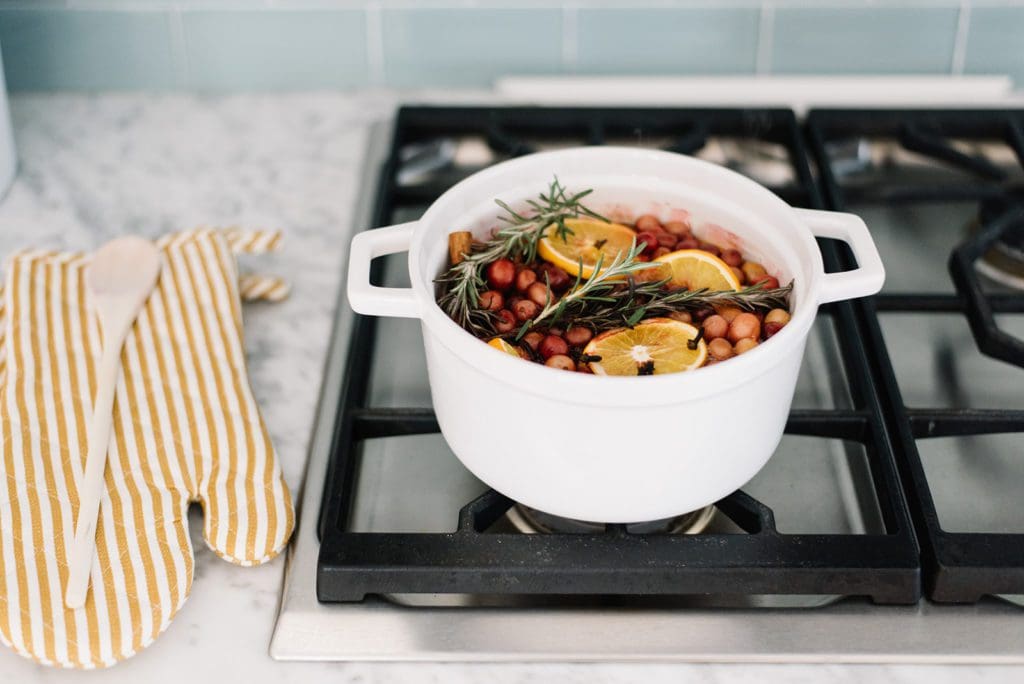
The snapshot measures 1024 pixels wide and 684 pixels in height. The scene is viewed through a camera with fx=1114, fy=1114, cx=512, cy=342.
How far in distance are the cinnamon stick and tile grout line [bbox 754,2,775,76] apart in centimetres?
47

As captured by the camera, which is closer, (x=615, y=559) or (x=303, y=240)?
(x=615, y=559)

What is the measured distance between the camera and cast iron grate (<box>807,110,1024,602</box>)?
0.57 meters

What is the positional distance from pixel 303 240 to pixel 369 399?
7.2 inches

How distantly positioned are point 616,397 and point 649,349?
0.09 meters

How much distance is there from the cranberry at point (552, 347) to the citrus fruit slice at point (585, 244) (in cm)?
6

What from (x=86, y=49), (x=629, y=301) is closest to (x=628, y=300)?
(x=629, y=301)

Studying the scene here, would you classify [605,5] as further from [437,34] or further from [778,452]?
[778,452]

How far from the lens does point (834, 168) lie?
36.5 inches

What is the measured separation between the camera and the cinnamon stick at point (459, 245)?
627 mm

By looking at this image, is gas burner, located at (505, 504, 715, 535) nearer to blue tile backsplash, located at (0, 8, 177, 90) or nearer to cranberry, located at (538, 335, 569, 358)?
cranberry, located at (538, 335, 569, 358)

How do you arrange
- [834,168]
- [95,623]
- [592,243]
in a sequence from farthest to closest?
[834,168] < [592,243] < [95,623]

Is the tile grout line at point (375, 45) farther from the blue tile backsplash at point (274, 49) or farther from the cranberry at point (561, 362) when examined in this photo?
the cranberry at point (561, 362)

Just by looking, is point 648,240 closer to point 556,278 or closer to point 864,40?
point 556,278

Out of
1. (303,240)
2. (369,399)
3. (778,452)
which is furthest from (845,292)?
(303,240)
